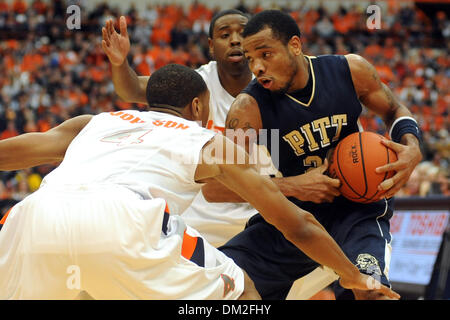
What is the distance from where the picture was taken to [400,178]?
11.4 ft

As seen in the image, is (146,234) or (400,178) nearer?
(146,234)

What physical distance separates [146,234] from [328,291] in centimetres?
475

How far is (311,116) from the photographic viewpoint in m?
3.72

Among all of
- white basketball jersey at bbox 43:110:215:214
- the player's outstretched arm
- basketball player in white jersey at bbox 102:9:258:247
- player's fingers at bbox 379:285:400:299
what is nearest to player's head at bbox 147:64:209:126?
white basketball jersey at bbox 43:110:215:214

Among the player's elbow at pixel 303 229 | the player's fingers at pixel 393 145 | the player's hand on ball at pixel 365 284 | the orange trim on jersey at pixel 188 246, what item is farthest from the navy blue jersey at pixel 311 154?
the orange trim on jersey at pixel 188 246

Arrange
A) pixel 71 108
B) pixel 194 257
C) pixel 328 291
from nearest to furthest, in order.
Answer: pixel 194 257
pixel 328 291
pixel 71 108

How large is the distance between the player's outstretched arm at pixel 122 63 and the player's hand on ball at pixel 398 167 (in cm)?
191

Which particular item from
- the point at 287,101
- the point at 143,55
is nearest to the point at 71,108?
the point at 143,55

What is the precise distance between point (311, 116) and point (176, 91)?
955 millimetres

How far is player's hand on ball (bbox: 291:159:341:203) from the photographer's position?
351 cm

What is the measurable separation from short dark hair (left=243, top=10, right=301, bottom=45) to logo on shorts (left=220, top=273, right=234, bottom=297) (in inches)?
57.7

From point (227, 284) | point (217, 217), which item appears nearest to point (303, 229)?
point (227, 284)

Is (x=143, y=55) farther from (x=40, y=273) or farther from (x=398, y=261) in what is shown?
(x=40, y=273)

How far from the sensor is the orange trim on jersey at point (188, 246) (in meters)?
2.78
